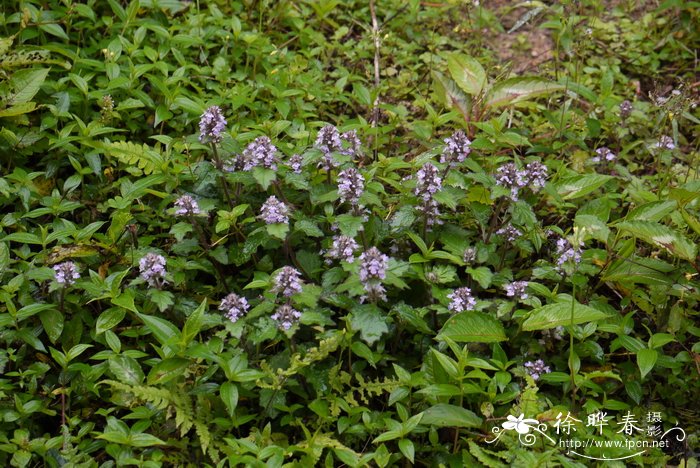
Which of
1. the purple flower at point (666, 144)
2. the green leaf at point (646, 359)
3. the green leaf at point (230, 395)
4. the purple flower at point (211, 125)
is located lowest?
the green leaf at point (230, 395)

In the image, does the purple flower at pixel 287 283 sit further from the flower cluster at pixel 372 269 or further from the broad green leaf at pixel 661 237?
the broad green leaf at pixel 661 237

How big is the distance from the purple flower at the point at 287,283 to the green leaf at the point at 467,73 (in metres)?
2.42

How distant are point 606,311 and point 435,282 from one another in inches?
39.9

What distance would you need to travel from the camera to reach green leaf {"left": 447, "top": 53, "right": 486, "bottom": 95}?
4.84 m

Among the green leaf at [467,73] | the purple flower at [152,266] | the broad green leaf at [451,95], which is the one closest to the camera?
the purple flower at [152,266]

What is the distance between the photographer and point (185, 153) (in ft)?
14.4

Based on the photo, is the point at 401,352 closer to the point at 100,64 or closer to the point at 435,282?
the point at 435,282

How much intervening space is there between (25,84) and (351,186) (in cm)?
254

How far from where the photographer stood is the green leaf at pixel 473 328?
10.8ft

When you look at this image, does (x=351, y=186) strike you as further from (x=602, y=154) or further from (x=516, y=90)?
(x=602, y=154)

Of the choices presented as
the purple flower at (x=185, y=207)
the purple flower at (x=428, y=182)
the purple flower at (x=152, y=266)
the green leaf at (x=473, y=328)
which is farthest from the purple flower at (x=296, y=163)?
the green leaf at (x=473, y=328)

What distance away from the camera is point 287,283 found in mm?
3123

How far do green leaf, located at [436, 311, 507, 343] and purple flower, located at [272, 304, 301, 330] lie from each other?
0.75 meters

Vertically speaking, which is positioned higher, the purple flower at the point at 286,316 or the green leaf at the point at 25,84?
the green leaf at the point at 25,84
